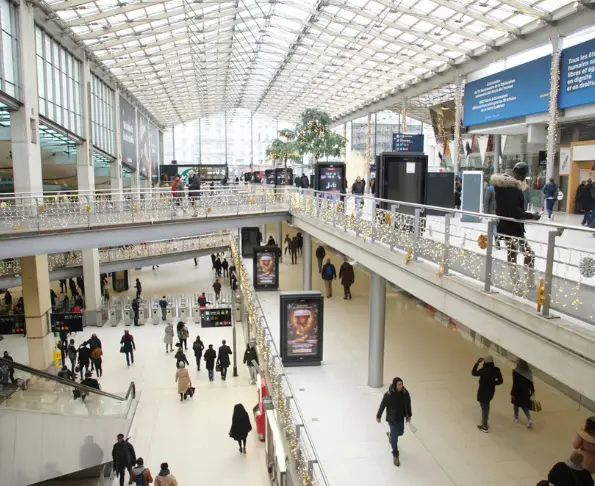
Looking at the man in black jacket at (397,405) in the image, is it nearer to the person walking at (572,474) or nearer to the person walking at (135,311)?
the person walking at (572,474)

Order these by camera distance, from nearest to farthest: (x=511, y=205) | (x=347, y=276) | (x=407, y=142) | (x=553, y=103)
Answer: (x=511, y=205)
(x=407, y=142)
(x=347, y=276)
(x=553, y=103)

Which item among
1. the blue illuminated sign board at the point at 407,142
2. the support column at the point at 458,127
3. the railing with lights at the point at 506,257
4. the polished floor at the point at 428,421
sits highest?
the support column at the point at 458,127

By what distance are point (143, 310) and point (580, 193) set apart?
2041cm

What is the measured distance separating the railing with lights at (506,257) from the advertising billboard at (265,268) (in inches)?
470

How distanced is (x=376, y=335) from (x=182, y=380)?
7.08m

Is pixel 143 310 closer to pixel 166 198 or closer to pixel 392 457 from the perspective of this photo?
pixel 166 198

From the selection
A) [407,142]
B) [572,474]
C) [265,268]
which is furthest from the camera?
[265,268]

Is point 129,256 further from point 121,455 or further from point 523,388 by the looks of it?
point 523,388

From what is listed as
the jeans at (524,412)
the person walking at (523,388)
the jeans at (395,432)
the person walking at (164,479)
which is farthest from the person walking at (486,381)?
the person walking at (164,479)

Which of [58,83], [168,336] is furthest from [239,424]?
[58,83]

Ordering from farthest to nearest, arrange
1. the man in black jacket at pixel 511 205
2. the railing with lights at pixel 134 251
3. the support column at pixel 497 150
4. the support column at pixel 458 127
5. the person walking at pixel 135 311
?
1. the support column at pixel 497 150
2. the support column at pixel 458 127
3. the person walking at pixel 135 311
4. the railing with lights at pixel 134 251
5. the man in black jacket at pixel 511 205

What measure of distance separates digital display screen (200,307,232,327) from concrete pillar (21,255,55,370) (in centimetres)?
574

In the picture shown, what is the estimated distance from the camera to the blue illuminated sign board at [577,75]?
1872 cm

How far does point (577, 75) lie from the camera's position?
19.5 m
